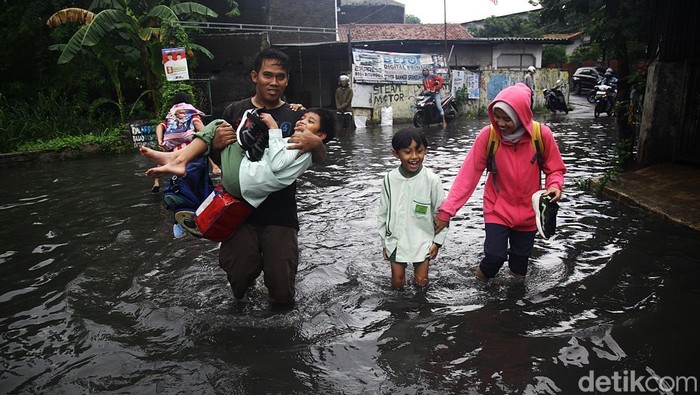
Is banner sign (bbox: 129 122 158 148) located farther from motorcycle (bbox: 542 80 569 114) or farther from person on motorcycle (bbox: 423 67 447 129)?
motorcycle (bbox: 542 80 569 114)

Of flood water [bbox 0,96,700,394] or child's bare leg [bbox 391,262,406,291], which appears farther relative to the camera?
child's bare leg [bbox 391,262,406,291]

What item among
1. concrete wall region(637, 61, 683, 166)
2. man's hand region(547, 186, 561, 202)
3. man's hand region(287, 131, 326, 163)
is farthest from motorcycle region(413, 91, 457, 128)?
man's hand region(287, 131, 326, 163)

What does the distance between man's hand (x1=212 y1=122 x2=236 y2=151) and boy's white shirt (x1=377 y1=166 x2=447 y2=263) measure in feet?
4.43

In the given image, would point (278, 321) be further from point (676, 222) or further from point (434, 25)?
point (434, 25)

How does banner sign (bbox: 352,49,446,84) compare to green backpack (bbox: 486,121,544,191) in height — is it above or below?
above

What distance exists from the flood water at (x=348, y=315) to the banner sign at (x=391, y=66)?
12765 mm

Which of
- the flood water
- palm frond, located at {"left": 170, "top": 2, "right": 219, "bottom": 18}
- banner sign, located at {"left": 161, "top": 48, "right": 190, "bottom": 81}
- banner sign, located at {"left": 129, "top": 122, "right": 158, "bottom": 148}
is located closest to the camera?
the flood water

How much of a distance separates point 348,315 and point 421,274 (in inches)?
28.5

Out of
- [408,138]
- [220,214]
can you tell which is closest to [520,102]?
A: [408,138]

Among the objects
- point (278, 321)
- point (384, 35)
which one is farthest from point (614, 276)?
point (384, 35)

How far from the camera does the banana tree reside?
1248cm

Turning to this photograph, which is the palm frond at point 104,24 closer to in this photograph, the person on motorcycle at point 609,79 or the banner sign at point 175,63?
the banner sign at point 175,63

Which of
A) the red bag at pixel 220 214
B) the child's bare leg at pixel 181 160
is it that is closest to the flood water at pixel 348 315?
the red bag at pixel 220 214

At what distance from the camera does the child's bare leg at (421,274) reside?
400 centimetres
